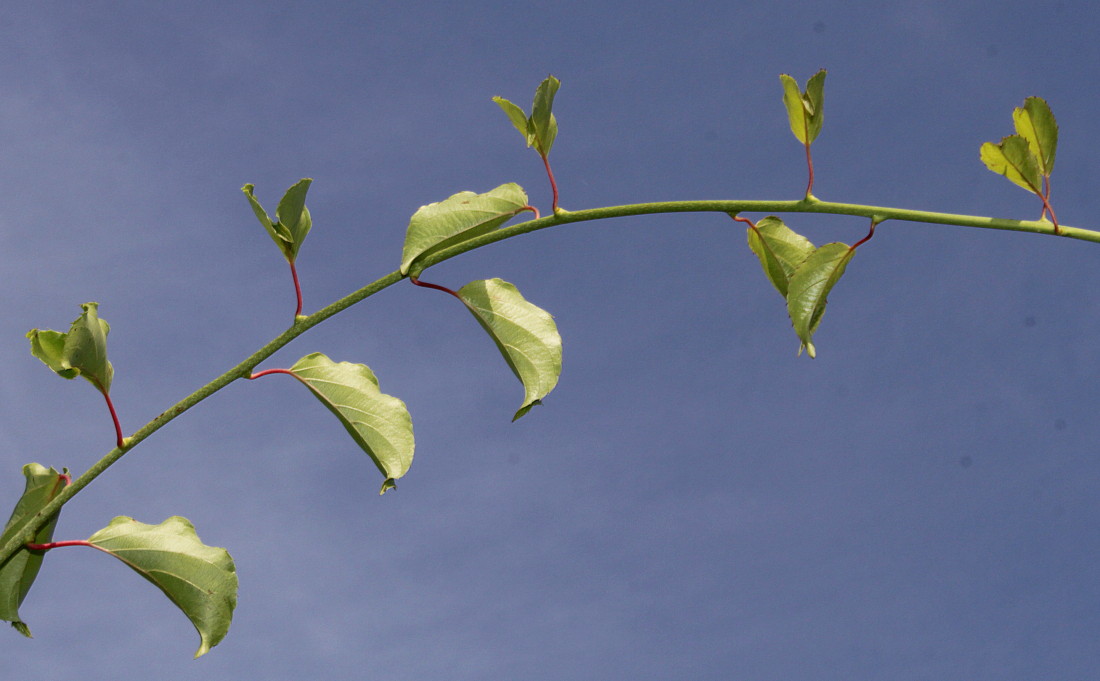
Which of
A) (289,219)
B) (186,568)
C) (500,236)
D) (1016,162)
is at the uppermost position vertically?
(289,219)

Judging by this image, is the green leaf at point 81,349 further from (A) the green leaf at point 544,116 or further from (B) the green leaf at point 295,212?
(A) the green leaf at point 544,116

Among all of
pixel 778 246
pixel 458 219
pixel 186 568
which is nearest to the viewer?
pixel 186 568

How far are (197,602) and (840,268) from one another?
206 cm

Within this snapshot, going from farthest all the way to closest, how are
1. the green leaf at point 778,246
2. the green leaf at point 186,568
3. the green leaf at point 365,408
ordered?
the green leaf at point 778,246 < the green leaf at point 365,408 < the green leaf at point 186,568

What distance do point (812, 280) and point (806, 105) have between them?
0.51 m

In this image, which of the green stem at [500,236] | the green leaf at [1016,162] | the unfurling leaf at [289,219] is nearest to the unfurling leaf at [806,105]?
the green stem at [500,236]

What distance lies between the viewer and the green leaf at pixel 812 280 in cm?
268

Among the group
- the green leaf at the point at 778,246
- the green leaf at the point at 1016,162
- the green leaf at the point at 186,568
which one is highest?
the green leaf at the point at 778,246

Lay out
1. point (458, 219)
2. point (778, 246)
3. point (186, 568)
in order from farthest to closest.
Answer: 1. point (778, 246)
2. point (458, 219)
3. point (186, 568)

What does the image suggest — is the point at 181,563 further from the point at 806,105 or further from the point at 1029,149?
the point at 1029,149

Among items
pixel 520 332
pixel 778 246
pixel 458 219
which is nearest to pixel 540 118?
pixel 458 219

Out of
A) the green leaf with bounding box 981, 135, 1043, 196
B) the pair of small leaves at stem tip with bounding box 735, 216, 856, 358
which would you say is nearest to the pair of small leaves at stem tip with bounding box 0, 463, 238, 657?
the pair of small leaves at stem tip with bounding box 735, 216, 856, 358

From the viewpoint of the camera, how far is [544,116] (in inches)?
110

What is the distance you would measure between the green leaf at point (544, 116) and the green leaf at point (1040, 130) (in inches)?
52.7
